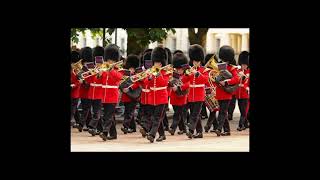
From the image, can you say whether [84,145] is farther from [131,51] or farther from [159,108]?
[131,51]

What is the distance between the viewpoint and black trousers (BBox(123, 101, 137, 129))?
37.2ft

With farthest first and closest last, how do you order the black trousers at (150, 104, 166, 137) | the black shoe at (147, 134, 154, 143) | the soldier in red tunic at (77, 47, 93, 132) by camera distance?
the soldier in red tunic at (77, 47, 93, 132)
the black shoe at (147, 134, 154, 143)
the black trousers at (150, 104, 166, 137)

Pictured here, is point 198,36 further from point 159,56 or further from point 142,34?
point 159,56

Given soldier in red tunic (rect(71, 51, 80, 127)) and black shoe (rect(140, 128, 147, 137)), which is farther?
soldier in red tunic (rect(71, 51, 80, 127))

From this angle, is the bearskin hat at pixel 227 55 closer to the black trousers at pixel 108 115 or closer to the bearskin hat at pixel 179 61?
the bearskin hat at pixel 179 61

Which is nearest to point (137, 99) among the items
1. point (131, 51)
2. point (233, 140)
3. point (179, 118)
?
point (179, 118)

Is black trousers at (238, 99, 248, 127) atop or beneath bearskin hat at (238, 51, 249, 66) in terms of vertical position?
beneath

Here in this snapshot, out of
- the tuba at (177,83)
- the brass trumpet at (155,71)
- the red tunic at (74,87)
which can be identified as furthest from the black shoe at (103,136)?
the red tunic at (74,87)

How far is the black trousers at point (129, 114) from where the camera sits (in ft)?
37.2

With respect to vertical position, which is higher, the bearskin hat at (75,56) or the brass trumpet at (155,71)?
the bearskin hat at (75,56)

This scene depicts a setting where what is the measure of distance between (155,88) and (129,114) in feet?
5.20

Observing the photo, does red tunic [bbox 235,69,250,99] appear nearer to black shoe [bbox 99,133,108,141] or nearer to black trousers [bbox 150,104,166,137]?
black trousers [bbox 150,104,166,137]

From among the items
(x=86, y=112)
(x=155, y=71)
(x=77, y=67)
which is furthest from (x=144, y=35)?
(x=155, y=71)

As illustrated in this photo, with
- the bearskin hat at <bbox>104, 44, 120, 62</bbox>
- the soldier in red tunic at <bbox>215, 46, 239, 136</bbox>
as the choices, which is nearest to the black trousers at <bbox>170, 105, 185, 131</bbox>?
the soldier in red tunic at <bbox>215, 46, 239, 136</bbox>
